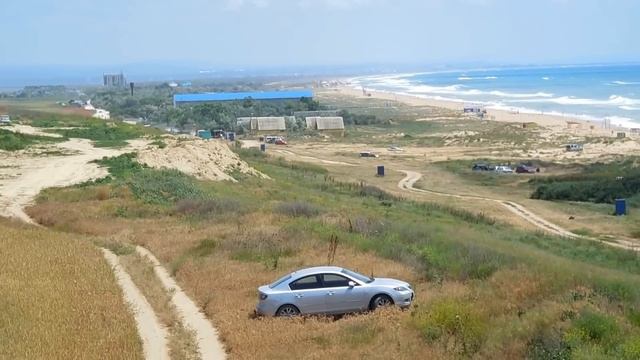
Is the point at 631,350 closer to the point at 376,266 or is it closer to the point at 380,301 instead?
the point at 380,301

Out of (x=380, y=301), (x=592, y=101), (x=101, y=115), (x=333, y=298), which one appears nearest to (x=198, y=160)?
(x=333, y=298)

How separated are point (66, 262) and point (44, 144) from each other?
134 ft

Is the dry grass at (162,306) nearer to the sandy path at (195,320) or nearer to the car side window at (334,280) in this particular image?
the sandy path at (195,320)

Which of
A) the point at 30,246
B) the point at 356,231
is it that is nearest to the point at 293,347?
the point at 356,231

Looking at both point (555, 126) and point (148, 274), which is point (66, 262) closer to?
point (148, 274)

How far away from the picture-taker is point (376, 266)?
23.6 meters

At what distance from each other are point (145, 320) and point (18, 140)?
156ft

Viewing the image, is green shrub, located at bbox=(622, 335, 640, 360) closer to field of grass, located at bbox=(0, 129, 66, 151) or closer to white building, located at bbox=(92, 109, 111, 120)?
field of grass, located at bbox=(0, 129, 66, 151)

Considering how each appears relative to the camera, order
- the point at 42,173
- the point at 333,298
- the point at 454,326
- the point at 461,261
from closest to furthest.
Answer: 1. the point at 454,326
2. the point at 333,298
3. the point at 461,261
4. the point at 42,173

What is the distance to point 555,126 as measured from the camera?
114000 millimetres

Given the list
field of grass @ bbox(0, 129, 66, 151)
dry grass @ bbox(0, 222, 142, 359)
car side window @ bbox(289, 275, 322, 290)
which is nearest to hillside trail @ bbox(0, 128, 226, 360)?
dry grass @ bbox(0, 222, 142, 359)

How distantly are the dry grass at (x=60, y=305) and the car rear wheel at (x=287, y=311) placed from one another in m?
3.37

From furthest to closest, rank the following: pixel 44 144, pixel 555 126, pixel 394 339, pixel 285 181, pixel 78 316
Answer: pixel 555 126
pixel 44 144
pixel 285 181
pixel 78 316
pixel 394 339

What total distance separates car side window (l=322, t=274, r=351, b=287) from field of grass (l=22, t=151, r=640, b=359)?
839 mm
